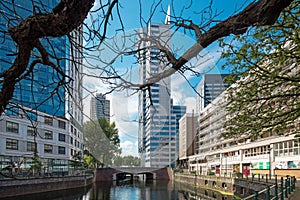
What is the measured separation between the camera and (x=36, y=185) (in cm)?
2533

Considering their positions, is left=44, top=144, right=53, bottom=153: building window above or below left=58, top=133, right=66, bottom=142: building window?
below

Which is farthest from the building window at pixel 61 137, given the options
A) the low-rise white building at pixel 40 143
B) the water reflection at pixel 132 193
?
the water reflection at pixel 132 193

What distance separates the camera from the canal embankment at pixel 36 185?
21411mm

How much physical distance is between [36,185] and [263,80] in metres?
22.8

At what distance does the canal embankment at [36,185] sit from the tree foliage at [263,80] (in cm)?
1429

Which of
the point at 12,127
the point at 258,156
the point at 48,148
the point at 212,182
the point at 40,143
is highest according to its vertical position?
the point at 12,127

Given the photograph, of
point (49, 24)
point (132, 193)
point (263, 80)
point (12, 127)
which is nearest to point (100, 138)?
point (49, 24)

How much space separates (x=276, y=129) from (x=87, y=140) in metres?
5.79

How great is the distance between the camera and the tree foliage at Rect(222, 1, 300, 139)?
6.83 metres

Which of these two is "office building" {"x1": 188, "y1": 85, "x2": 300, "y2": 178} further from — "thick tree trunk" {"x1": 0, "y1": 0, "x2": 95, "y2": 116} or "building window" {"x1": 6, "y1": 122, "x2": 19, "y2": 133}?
"building window" {"x1": 6, "y1": 122, "x2": 19, "y2": 133}

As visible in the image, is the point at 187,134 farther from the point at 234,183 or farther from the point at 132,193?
the point at 132,193

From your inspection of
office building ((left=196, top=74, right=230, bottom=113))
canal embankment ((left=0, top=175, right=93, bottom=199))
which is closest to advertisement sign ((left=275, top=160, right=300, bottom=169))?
canal embankment ((left=0, top=175, right=93, bottom=199))

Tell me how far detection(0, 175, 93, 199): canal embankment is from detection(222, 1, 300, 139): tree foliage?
1429 centimetres

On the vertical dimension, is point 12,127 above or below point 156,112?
below
